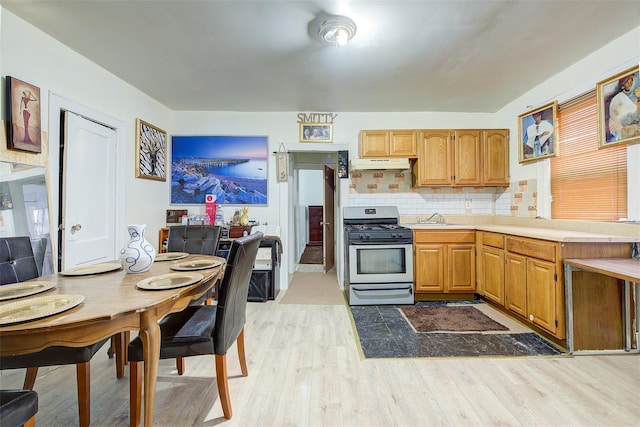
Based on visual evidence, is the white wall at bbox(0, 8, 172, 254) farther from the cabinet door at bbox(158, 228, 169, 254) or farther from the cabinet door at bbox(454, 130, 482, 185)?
the cabinet door at bbox(454, 130, 482, 185)

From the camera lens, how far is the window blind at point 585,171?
235 centimetres

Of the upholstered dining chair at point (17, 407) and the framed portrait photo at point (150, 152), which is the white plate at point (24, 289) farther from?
the framed portrait photo at point (150, 152)

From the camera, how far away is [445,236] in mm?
3301

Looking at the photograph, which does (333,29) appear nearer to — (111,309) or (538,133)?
(111,309)

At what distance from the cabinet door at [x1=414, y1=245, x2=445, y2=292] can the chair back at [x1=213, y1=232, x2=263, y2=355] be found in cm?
230

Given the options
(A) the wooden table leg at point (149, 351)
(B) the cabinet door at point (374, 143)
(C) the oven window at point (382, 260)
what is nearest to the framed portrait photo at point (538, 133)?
(B) the cabinet door at point (374, 143)

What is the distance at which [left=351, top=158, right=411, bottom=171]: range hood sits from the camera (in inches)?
138

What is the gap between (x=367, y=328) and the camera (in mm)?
2602

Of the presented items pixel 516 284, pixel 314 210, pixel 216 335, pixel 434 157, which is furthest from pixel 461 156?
pixel 314 210

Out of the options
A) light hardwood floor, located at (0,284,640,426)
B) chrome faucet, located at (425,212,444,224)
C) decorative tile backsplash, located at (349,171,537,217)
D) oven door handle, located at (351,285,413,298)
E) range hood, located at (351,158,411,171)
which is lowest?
light hardwood floor, located at (0,284,640,426)

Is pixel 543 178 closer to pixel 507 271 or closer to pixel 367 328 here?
pixel 507 271

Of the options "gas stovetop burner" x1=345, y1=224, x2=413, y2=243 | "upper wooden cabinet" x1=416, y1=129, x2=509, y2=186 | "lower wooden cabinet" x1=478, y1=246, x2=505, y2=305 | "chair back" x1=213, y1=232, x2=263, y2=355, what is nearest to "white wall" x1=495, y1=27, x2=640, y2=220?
"upper wooden cabinet" x1=416, y1=129, x2=509, y2=186

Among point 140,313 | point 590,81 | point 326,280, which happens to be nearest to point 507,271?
point 590,81

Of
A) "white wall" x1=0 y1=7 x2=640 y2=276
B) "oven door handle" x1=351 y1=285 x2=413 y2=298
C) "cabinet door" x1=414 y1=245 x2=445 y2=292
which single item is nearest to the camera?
"white wall" x1=0 y1=7 x2=640 y2=276
